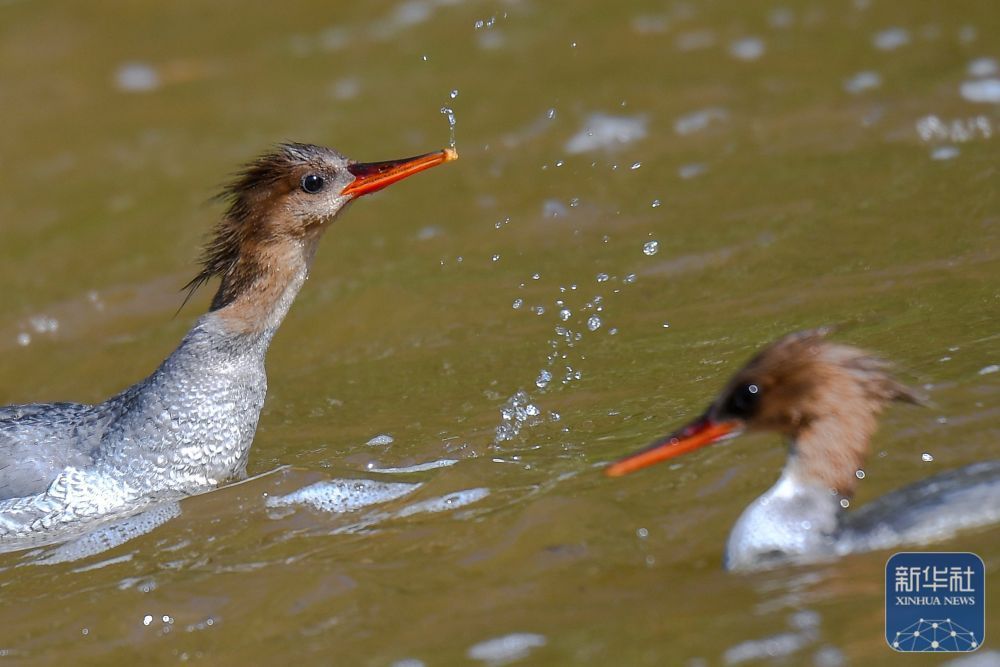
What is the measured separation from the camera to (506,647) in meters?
5.12

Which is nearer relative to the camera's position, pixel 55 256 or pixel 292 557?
pixel 292 557

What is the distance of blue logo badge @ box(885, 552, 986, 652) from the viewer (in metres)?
4.78

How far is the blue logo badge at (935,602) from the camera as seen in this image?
188 inches

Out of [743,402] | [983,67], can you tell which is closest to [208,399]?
[743,402]

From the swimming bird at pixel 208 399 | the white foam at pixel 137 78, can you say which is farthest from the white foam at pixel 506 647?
the white foam at pixel 137 78

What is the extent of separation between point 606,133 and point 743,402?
580 cm

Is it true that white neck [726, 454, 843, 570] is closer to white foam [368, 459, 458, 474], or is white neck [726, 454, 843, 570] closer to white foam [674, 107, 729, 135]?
white foam [368, 459, 458, 474]

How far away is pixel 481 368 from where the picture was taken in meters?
A: 8.10

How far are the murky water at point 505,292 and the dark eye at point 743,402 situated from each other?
1.77 ft

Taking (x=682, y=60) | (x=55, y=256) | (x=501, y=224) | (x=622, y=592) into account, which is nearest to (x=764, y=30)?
(x=682, y=60)

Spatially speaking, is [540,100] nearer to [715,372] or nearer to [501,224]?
[501,224]

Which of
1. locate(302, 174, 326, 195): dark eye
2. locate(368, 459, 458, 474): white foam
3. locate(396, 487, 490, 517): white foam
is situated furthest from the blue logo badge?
locate(302, 174, 326, 195): dark eye

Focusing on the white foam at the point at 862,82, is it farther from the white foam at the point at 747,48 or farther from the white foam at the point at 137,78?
the white foam at the point at 137,78

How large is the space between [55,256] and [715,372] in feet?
18.6
